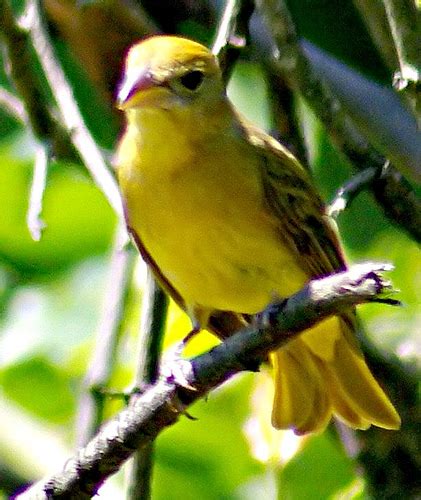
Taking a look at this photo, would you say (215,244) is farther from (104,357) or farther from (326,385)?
(326,385)

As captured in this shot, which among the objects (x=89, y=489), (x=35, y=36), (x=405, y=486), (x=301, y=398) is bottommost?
(x=405, y=486)

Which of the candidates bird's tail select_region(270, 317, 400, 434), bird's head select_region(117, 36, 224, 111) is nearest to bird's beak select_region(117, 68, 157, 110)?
bird's head select_region(117, 36, 224, 111)

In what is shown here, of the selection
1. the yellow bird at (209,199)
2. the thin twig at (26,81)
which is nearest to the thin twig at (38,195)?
the thin twig at (26,81)

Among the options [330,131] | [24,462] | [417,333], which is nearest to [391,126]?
[330,131]

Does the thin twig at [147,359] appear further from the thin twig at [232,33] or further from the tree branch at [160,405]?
the thin twig at [232,33]

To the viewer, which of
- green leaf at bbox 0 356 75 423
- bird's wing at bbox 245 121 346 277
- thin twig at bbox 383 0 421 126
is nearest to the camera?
thin twig at bbox 383 0 421 126

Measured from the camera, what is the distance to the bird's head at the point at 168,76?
2926 millimetres

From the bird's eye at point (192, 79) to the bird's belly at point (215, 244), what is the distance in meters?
0.26

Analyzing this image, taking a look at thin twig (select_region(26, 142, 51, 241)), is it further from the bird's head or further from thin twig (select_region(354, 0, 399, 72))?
thin twig (select_region(354, 0, 399, 72))

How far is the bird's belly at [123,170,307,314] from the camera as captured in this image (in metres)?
3.04

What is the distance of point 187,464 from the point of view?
337 centimetres

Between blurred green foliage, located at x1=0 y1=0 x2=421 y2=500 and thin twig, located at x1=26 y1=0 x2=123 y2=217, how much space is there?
374 millimetres

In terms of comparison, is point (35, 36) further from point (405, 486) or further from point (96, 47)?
point (405, 486)

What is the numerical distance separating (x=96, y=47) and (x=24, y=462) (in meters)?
1.22
